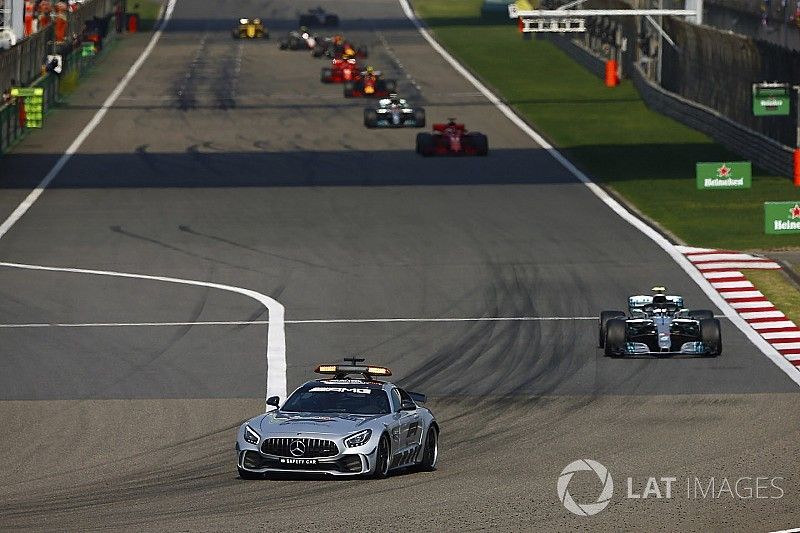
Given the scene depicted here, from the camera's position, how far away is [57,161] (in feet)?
202

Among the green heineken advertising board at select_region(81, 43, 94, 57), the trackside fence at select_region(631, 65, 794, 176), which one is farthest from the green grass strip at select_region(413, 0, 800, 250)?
the green heineken advertising board at select_region(81, 43, 94, 57)

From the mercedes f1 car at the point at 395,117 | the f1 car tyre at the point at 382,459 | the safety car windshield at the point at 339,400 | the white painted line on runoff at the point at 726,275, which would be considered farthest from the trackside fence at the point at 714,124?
the f1 car tyre at the point at 382,459

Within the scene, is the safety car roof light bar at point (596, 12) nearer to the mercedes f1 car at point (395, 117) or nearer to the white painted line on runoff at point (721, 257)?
the mercedes f1 car at point (395, 117)

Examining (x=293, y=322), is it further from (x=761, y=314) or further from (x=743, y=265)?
(x=743, y=265)

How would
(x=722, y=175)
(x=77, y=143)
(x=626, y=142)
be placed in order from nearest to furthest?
(x=722, y=175) < (x=626, y=142) < (x=77, y=143)

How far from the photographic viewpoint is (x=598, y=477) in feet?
67.9

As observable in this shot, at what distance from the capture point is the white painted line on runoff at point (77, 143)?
50.0 meters

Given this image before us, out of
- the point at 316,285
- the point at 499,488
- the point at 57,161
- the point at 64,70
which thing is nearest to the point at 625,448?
the point at 499,488

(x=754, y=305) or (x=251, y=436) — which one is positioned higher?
(x=251, y=436)

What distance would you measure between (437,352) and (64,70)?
56.1m

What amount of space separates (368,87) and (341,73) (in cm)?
752

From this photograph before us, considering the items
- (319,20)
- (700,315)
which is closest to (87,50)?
(319,20)

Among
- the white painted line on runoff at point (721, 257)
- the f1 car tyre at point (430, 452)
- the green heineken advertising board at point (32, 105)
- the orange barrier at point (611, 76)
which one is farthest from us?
the orange barrier at point (611, 76)

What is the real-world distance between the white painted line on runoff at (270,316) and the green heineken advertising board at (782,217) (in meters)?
10.6
